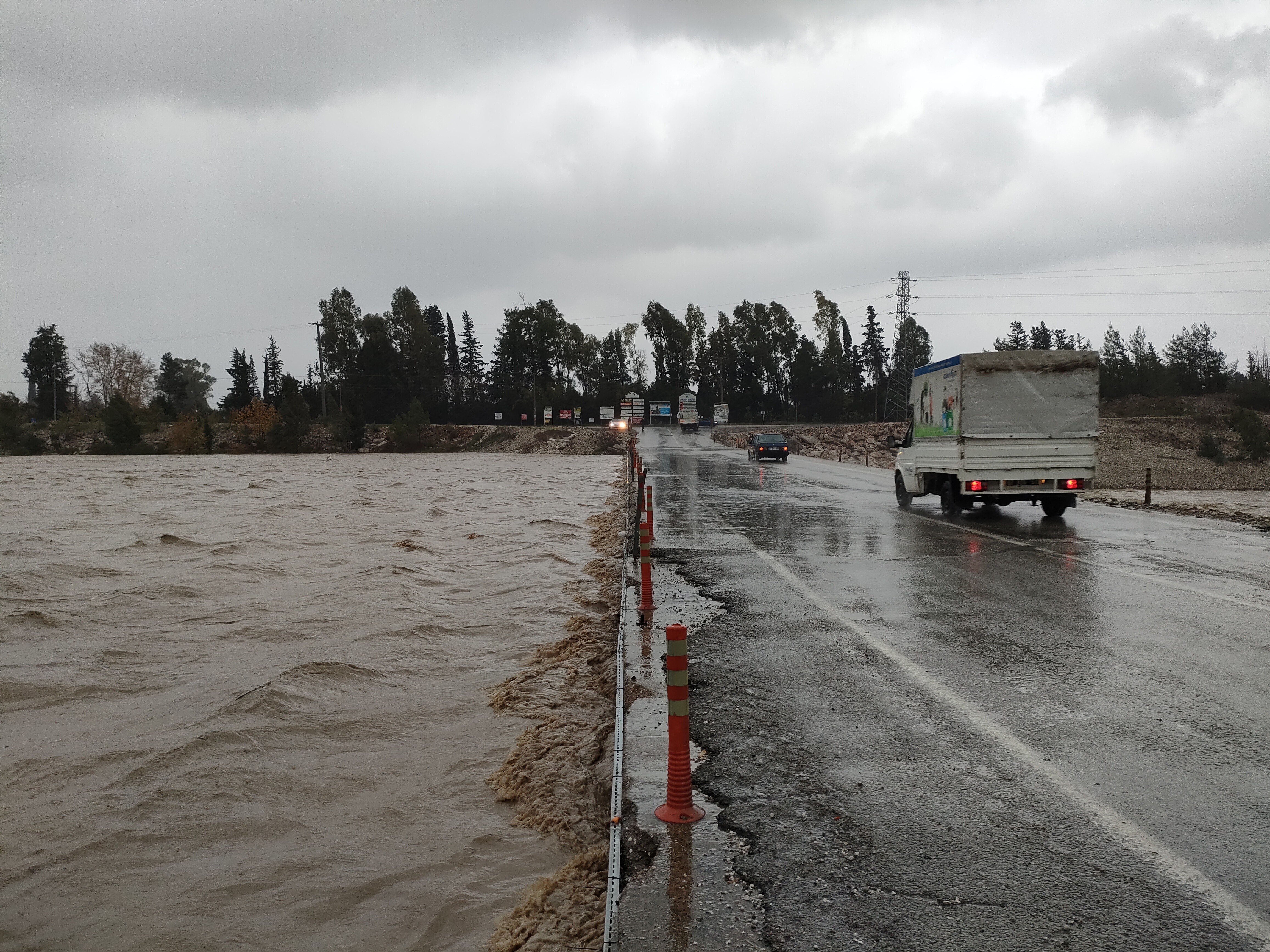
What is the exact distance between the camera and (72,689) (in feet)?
28.1

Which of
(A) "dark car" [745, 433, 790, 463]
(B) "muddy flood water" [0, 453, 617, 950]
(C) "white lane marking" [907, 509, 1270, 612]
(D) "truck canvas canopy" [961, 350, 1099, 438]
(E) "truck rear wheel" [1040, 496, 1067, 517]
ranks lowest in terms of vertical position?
(B) "muddy flood water" [0, 453, 617, 950]

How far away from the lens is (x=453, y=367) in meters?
131

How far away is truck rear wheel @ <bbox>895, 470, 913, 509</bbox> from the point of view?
20.4 meters

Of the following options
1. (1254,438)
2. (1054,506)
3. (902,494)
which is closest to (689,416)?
(1254,438)

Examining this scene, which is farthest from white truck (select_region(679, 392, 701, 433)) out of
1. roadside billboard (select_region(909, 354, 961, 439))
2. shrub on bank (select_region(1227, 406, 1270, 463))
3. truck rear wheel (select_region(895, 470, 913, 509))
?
roadside billboard (select_region(909, 354, 961, 439))

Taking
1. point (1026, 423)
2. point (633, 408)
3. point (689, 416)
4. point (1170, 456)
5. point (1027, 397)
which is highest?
point (633, 408)

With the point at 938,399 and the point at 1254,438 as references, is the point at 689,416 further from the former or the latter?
the point at 938,399

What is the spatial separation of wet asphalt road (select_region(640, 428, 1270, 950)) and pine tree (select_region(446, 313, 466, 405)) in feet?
385

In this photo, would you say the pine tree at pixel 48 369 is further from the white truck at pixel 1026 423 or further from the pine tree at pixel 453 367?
the white truck at pixel 1026 423

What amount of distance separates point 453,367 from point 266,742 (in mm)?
128192

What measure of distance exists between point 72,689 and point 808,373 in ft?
367

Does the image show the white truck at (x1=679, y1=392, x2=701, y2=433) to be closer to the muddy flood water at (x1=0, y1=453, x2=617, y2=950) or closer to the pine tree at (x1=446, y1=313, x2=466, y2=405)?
the pine tree at (x1=446, y1=313, x2=466, y2=405)

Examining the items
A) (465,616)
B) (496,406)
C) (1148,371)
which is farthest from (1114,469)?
(496,406)

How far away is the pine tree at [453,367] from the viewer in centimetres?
12569
